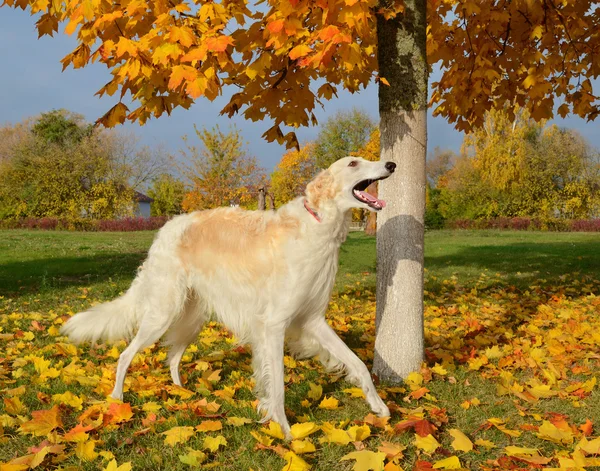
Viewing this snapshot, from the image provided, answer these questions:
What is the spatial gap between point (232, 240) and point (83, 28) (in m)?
2.41

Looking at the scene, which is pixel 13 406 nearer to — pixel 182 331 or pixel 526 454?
pixel 182 331

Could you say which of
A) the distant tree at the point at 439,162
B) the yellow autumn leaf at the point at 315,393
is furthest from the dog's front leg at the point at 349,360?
the distant tree at the point at 439,162

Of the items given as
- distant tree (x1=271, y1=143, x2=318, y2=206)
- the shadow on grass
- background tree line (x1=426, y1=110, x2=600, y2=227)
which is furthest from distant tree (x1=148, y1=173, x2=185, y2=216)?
the shadow on grass

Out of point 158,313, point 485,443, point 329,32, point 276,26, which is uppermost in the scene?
point 276,26

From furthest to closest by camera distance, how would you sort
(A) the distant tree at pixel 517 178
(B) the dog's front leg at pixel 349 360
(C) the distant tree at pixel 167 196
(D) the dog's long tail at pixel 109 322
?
1. (C) the distant tree at pixel 167 196
2. (A) the distant tree at pixel 517 178
3. (D) the dog's long tail at pixel 109 322
4. (B) the dog's front leg at pixel 349 360

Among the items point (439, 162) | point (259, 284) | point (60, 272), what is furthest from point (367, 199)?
point (439, 162)

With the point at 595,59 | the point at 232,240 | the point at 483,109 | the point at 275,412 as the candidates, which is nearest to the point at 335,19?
the point at 232,240

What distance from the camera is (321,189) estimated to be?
3639mm

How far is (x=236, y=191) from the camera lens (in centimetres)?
2645

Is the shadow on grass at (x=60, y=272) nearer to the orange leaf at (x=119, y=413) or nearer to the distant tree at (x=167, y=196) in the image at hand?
the orange leaf at (x=119, y=413)

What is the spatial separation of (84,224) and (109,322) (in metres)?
32.5

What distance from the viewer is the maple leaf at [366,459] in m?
2.84

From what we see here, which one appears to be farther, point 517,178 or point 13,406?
point 517,178

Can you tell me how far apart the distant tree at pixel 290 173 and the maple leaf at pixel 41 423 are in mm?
31679
